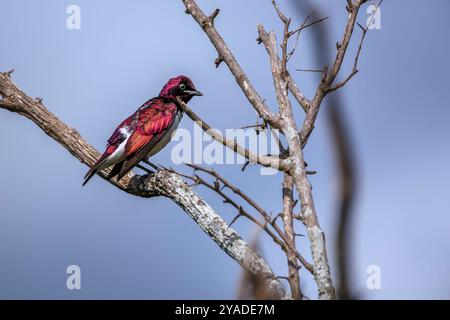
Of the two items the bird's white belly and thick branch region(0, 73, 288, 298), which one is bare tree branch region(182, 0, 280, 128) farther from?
the bird's white belly

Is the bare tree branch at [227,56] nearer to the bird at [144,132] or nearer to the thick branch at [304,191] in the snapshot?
the thick branch at [304,191]

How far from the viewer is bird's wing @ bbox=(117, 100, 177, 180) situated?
26.6ft

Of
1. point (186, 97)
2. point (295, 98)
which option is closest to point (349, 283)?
point (295, 98)

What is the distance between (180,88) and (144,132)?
1363 mm

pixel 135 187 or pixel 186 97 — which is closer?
pixel 135 187

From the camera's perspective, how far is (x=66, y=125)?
8.32 m

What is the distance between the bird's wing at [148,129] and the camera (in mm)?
8109

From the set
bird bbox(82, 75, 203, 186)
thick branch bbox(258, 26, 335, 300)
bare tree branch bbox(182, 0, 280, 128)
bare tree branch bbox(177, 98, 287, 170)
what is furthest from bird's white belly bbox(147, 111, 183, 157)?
bare tree branch bbox(177, 98, 287, 170)

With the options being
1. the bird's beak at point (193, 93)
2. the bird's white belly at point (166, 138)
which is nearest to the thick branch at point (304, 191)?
the bird's white belly at point (166, 138)

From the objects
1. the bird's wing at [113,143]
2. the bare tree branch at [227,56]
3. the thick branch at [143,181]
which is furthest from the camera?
the bird's wing at [113,143]
